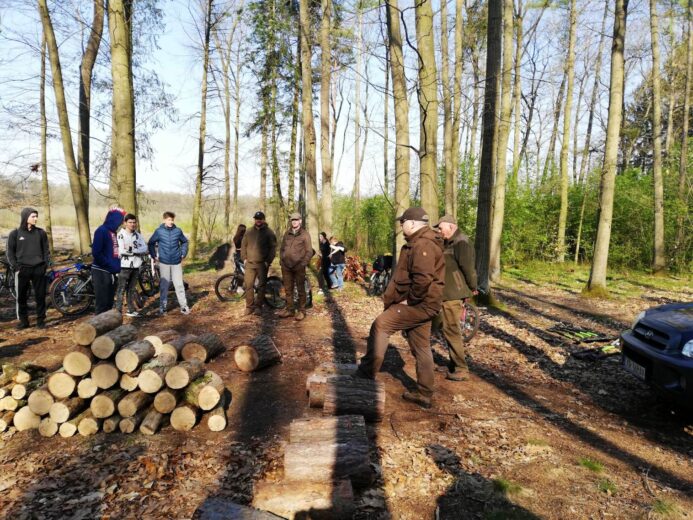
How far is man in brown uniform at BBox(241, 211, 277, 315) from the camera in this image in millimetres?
8273

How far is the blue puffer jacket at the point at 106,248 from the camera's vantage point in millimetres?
6914

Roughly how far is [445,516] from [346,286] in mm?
9399

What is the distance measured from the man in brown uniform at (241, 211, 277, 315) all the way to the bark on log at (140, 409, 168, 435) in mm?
4487

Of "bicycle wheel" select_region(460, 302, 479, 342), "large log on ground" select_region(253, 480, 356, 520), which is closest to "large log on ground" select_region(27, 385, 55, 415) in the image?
"large log on ground" select_region(253, 480, 356, 520)

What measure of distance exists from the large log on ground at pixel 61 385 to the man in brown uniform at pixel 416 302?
9.31 ft

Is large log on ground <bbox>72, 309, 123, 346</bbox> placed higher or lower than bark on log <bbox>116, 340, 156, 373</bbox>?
higher

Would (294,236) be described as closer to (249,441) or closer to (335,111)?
(249,441)

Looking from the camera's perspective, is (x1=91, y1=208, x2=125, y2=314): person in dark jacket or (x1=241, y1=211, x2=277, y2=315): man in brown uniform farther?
(x1=241, y1=211, x2=277, y2=315): man in brown uniform

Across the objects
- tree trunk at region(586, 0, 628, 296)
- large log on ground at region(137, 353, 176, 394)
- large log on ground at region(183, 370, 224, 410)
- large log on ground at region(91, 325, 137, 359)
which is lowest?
large log on ground at region(183, 370, 224, 410)

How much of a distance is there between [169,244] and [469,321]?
577 centimetres

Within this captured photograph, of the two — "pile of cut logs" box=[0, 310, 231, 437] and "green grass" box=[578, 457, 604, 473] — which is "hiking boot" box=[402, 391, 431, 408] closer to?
"green grass" box=[578, 457, 604, 473]

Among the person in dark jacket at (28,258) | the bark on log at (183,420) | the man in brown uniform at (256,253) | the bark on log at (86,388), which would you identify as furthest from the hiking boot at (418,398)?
the person in dark jacket at (28,258)

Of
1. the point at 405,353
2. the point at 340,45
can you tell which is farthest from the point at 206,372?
the point at 340,45

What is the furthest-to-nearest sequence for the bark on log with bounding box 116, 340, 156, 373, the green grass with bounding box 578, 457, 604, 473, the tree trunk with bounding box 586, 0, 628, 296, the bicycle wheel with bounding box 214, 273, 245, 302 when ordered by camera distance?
the tree trunk with bounding box 586, 0, 628, 296
the bicycle wheel with bounding box 214, 273, 245, 302
the bark on log with bounding box 116, 340, 156, 373
the green grass with bounding box 578, 457, 604, 473
